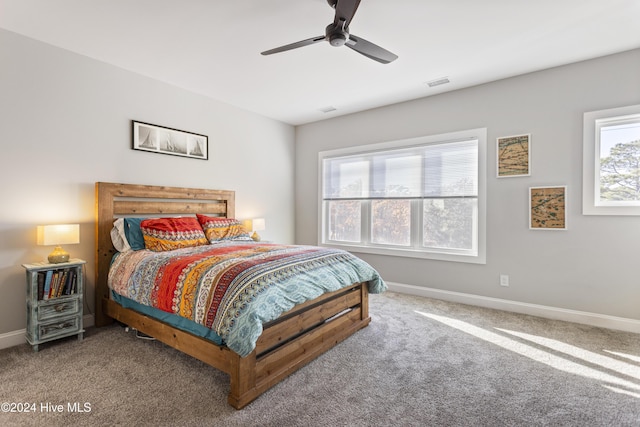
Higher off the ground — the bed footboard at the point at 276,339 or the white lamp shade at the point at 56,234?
the white lamp shade at the point at 56,234

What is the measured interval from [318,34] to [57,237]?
290 centimetres

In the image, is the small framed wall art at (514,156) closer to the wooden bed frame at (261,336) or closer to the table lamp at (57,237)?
the wooden bed frame at (261,336)

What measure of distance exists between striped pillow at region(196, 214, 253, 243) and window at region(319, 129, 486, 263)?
5.86 ft

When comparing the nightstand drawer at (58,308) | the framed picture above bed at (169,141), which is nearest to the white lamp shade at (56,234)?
the nightstand drawer at (58,308)

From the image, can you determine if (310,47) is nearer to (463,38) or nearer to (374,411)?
(463,38)

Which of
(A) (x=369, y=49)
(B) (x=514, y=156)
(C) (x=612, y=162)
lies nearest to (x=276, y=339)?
(A) (x=369, y=49)

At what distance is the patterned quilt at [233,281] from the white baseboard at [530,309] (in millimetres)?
1444

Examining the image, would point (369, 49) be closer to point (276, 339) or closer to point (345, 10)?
point (345, 10)

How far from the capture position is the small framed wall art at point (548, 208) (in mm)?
3277

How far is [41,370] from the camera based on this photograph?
2287mm

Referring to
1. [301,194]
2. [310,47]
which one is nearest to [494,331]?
[310,47]

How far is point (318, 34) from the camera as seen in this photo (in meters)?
2.74

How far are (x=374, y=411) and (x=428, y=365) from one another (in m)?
0.74

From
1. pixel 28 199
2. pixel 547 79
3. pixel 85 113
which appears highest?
pixel 547 79
